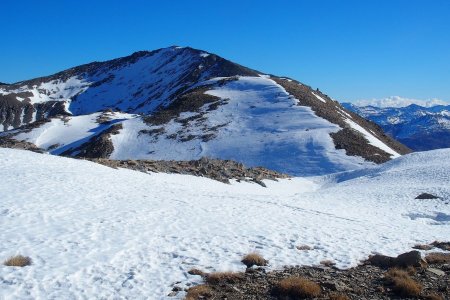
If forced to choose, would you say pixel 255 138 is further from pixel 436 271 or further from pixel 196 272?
pixel 196 272

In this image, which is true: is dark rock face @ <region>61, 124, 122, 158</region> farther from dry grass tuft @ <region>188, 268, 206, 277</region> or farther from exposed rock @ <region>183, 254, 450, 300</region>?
exposed rock @ <region>183, 254, 450, 300</region>

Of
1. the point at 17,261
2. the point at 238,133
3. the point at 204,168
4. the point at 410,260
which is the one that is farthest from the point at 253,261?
the point at 238,133

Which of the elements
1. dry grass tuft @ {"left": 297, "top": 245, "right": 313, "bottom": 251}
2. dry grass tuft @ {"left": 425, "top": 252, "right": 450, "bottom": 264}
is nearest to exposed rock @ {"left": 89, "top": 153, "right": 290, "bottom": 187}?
dry grass tuft @ {"left": 297, "top": 245, "right": 313, "bottom": 251}

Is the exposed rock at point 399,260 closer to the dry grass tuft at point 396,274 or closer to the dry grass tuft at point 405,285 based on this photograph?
the dry grass tuft at point 396,274

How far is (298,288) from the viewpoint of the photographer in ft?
36.9

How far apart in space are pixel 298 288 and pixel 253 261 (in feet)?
8.93

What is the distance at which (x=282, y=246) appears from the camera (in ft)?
52.2

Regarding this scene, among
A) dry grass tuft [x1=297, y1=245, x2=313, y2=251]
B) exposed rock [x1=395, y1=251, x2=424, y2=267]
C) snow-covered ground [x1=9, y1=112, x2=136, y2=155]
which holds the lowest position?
dry grass tuft [x1=297, y1=245, x2=313, y2=251]

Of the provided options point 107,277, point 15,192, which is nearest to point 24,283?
point 107,277

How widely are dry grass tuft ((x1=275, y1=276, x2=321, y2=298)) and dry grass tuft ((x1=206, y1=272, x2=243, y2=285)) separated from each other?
1.41 meters

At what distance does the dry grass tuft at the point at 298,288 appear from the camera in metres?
11.2

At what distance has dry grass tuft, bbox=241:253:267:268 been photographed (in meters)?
13.7

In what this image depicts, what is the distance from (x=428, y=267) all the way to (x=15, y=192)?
1922 cm

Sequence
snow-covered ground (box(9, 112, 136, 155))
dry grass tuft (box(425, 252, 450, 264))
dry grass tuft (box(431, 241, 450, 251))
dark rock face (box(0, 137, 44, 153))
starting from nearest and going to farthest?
dry grass tuft (box(425, 252, 450, 264)), dry grass tuft (box(431, 241, 450, 251)), dark rock face (box(0, 137, 44, 153)), snow-covered ground (box(9, 112, 136, 155))
